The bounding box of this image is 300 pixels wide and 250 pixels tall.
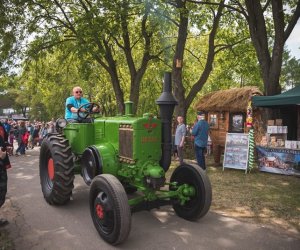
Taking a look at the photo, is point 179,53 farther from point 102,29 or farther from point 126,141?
point 126,141

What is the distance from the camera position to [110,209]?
14.9 feet

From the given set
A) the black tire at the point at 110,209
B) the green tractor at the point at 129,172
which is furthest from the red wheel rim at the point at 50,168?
the black tire at the point at 110,209

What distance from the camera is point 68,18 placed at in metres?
17.0

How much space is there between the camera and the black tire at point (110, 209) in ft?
14.3

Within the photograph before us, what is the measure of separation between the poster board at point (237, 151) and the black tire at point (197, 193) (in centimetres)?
483

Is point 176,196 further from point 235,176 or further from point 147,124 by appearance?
point 235,176

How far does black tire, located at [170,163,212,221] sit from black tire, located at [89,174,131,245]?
1406 millimetres

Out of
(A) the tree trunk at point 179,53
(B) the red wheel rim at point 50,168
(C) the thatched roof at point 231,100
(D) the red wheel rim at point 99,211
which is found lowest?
(D) the red wheel rim at point 99,211

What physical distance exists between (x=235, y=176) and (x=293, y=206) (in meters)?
3.09

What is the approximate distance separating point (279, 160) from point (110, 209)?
6843 mm

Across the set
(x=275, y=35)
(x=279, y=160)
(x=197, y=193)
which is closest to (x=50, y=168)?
(x=197, y=193)

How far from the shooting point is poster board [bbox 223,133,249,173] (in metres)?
10.2

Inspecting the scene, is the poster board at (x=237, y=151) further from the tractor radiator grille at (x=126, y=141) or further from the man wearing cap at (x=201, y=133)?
the tractor radiator grille at (x=126, y=141)

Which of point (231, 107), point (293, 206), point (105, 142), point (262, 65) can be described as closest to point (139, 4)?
point (262, 65)
